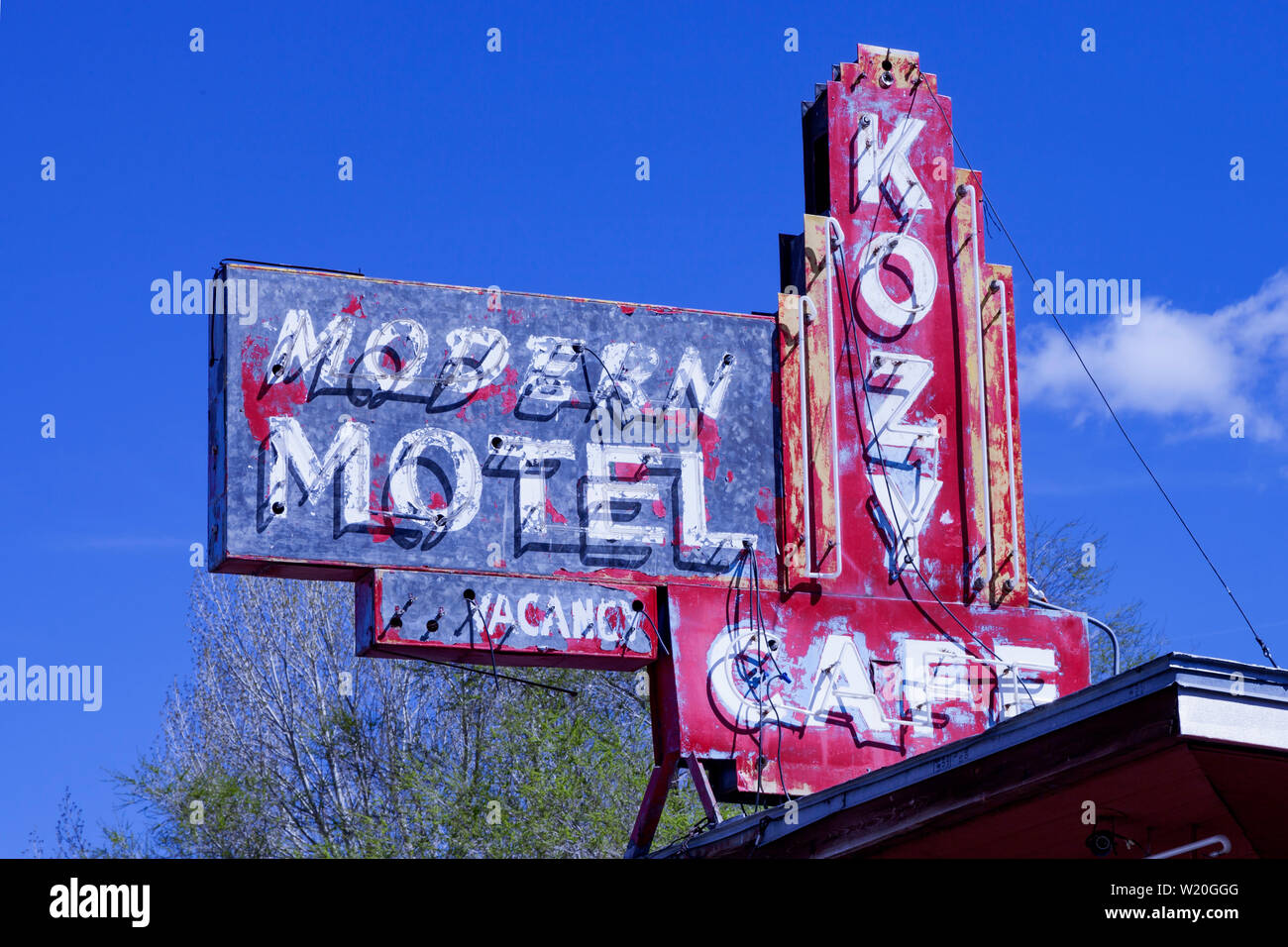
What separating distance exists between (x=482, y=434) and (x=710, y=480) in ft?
6.43

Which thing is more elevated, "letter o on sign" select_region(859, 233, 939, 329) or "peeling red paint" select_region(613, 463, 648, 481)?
"letter o on sign" select_region(859, 233, 939, 329)

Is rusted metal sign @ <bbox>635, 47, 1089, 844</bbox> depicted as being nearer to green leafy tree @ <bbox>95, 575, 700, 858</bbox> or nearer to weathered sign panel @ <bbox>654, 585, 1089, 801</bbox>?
weathered sign panel @ <bbox>654, 585, 1089, 801</bbox>

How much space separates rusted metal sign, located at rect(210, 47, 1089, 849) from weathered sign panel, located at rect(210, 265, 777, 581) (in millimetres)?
20

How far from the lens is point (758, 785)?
15.2 metres

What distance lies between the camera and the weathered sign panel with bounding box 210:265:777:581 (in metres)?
15.0

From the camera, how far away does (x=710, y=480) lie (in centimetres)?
1602

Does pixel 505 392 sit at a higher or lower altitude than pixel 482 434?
higher

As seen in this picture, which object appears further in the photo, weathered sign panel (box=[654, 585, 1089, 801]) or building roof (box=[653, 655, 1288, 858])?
weathered sign panel (box=[654, 585, 1089, 801])
